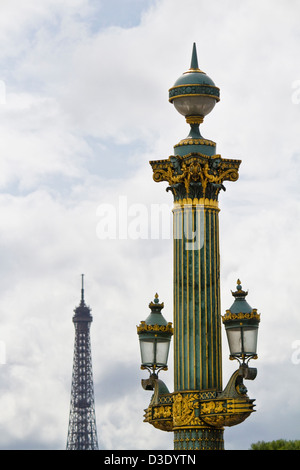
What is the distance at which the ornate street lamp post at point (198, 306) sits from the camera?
96.7ft

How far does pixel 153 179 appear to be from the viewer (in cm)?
3119

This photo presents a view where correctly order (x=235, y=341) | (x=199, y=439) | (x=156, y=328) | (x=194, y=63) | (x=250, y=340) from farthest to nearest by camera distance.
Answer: (x=194, y=63), (x=156, y=328), (x=199, y=439), (x=235, y=341), (x=250, y=340)

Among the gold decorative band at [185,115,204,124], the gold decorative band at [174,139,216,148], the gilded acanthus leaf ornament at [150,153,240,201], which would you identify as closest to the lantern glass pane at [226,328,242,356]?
the gilded acanthus leaf ornament at [150,153,240,201]

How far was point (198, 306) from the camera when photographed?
30.4 m

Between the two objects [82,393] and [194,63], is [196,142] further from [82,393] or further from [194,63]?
[82,393]

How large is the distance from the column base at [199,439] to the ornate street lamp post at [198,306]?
0.02 m

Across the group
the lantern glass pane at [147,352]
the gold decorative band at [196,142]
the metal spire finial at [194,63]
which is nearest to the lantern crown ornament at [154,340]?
the lantern glass pane at [147,352]

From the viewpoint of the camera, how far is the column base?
29766mm

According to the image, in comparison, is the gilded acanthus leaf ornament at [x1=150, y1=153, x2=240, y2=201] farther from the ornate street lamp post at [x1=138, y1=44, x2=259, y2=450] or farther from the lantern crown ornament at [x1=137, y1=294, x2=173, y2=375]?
the lantern crown ornament at [x1=137, y1=294, x2=173, y2=375]

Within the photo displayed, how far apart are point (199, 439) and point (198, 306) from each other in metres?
3.01

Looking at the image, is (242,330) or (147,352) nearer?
(242,330)

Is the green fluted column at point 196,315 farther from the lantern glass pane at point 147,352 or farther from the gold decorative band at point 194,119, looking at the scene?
the gold decorative band at point 194,119

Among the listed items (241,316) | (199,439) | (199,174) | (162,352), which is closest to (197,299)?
(241,316)
